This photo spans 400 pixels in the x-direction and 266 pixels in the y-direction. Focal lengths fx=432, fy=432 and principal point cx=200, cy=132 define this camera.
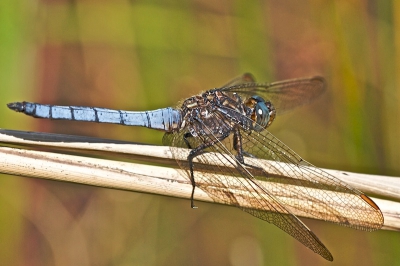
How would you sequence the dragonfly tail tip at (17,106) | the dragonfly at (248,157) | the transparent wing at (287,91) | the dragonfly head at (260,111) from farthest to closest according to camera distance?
the transparent wing at (287,91) → the dragonfly head at (260,111) → the dragonfly tail tip at (17,106) → the dragonfly at (248,157)

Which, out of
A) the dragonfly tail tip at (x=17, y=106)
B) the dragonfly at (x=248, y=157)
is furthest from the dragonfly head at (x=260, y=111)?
the dragonfly tail tip at (x=17, y=106)

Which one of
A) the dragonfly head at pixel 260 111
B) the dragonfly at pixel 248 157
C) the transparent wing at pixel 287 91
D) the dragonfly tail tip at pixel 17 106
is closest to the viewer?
the dragonfly at pixel 248 157

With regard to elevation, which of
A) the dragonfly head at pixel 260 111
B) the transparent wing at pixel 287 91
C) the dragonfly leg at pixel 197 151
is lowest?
the dragonfly leg at pixel 197 151

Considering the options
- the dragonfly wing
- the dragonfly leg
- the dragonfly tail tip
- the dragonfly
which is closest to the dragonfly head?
the dragonfly

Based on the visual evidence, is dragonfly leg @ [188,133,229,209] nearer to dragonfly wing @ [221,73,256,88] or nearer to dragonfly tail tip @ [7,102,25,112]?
dragonfly wing @ [221,73,256,88]

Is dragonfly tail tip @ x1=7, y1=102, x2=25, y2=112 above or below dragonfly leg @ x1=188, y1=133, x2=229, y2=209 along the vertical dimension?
above

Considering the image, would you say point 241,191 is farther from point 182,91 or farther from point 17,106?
point 182,91

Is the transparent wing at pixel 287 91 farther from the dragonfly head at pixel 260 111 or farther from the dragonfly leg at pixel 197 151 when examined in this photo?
the dragonfly leg at pixel 197 151

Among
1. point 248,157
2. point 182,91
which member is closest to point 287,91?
point 182,91
